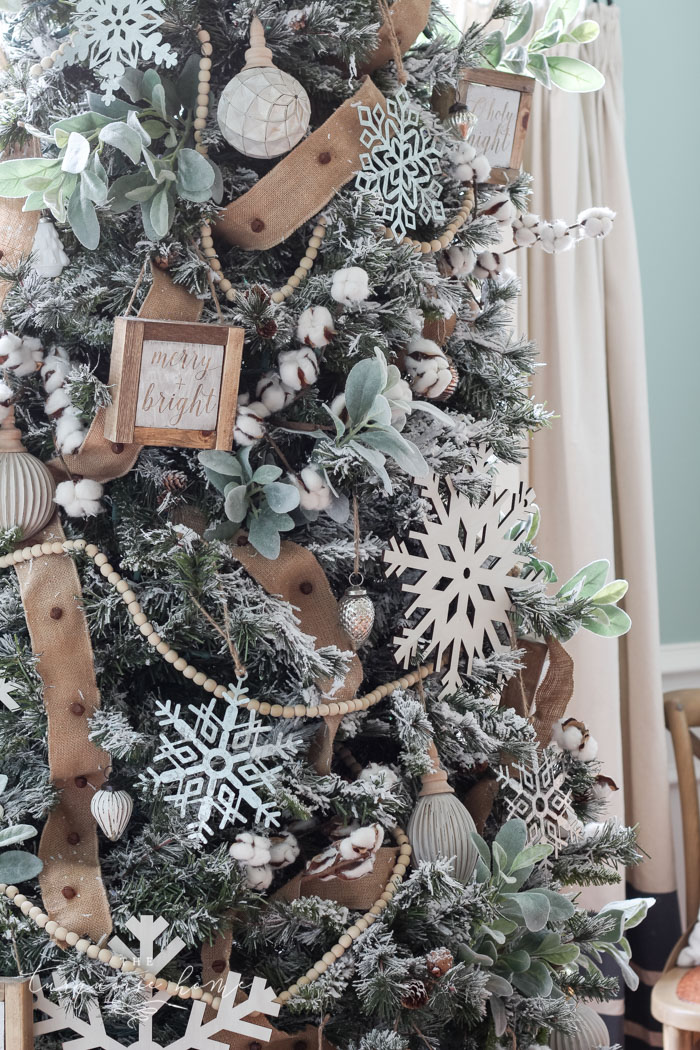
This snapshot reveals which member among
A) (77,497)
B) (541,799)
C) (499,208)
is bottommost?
(541,799)

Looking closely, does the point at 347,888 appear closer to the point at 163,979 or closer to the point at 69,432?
the point at 163,979

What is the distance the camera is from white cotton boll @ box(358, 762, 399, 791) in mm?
718

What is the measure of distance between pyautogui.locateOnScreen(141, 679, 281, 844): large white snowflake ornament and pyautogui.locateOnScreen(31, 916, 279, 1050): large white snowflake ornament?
8cm

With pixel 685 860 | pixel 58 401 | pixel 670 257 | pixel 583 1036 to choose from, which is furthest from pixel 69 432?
pixel 670 257

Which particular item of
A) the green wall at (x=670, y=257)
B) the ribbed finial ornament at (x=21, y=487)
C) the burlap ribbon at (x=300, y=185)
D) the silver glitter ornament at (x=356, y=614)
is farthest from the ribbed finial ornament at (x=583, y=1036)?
the green wall at (x=670, y=257)

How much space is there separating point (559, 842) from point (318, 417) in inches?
18.0

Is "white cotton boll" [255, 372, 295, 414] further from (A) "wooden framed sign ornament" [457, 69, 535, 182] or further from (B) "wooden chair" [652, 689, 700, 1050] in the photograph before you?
(B) "wooden chair" [652, 689, 700, 1050]

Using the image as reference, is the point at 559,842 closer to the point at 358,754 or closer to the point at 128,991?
the point at 358,754

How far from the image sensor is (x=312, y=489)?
2.27ft

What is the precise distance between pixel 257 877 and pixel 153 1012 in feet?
0.38

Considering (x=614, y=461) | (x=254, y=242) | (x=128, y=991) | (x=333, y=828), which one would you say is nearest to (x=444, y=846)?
(x=333, y=828)

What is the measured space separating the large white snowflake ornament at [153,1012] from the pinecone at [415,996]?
10cm

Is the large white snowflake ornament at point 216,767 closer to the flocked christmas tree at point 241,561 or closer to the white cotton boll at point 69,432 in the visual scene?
the flocked christmas tree at point 241,561

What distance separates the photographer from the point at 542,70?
2.98ft
